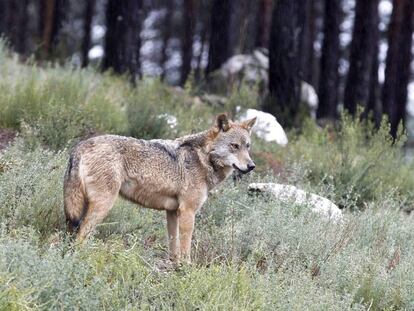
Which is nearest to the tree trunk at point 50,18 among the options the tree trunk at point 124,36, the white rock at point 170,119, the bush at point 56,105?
the tree trunk at point 124,36

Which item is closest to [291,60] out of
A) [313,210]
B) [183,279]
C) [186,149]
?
[313,210]

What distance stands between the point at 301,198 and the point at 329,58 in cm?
1241

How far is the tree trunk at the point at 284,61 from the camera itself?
49.5 feet

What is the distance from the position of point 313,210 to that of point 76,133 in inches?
138

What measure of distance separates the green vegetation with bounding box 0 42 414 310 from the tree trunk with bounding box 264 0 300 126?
301 centimetres

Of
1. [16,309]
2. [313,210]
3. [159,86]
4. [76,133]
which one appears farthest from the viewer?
[159,86]

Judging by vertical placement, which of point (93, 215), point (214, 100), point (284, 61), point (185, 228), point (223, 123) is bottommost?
point (214, 100)

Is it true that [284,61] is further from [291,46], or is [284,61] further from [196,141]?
[196,141]

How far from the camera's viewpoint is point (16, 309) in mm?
4281

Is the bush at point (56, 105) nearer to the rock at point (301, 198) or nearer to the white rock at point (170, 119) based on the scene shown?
the white rock at point (170, 119)

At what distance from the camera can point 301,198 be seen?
335 inches

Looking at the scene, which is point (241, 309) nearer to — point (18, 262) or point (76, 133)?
point (18, 262)

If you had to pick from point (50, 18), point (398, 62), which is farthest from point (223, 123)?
point (50, 18)

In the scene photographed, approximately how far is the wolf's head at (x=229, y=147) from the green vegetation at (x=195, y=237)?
0.40m
